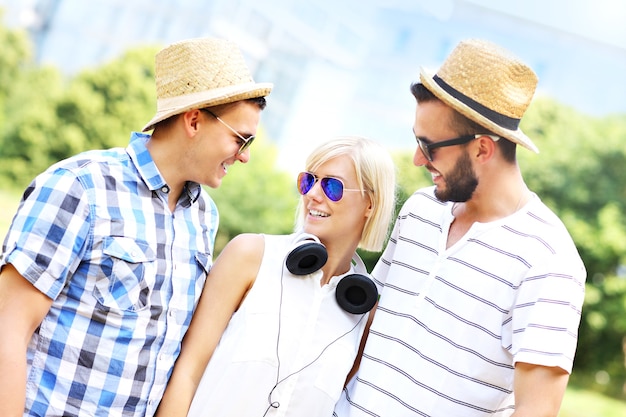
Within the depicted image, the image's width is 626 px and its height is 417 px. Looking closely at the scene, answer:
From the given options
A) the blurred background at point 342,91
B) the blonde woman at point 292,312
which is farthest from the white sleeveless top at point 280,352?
the blurred background at point 342,91

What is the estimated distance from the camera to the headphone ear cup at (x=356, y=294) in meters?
2.78

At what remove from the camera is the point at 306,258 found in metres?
2.76

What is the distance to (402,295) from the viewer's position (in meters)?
2.77

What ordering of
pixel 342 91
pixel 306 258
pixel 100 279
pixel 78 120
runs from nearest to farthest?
pixel 100 279
pixel 306 258
pixel 78 120
pixel 342 91

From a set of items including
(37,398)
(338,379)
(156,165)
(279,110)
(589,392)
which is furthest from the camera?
(279,110)

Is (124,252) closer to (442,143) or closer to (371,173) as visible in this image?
(371,173)

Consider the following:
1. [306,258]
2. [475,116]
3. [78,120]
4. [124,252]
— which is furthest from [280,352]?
[78,120]

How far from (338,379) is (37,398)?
3.34 ft

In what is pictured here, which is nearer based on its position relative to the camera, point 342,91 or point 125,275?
point 125,275

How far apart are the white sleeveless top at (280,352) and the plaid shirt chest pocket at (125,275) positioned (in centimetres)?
40

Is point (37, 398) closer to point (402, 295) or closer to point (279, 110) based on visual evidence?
point (402, 295)

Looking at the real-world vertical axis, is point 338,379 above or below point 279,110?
above

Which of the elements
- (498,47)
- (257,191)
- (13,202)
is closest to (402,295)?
(498,47)

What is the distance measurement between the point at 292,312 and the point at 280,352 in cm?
16
